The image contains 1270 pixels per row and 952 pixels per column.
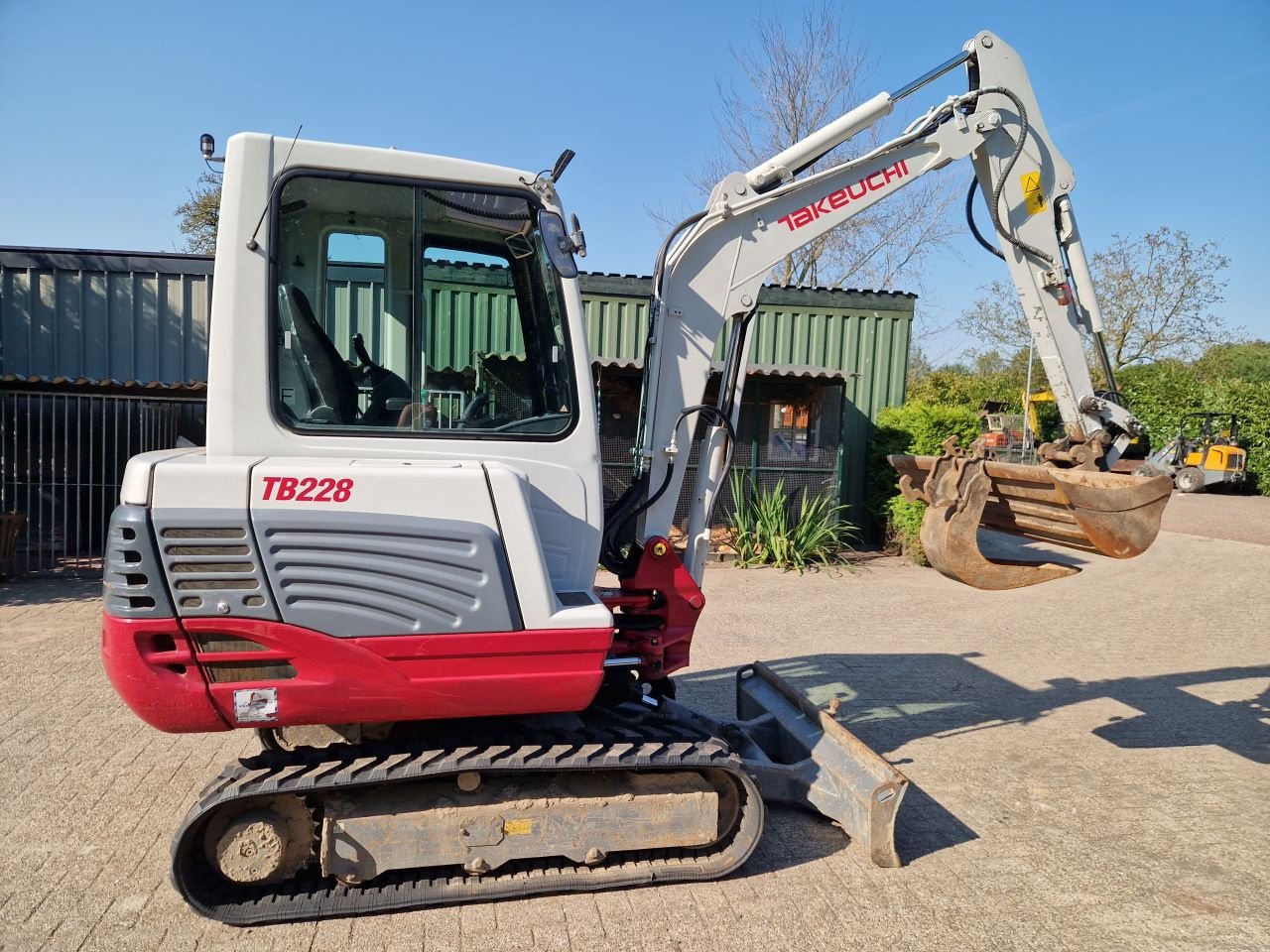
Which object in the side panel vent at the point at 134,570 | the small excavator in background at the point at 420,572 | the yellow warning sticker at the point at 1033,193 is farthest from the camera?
the yellow warning sticker at the point at 1033,193

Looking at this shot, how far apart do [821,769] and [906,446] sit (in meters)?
8.83

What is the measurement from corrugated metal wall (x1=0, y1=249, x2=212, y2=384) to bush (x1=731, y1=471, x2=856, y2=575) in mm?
7173

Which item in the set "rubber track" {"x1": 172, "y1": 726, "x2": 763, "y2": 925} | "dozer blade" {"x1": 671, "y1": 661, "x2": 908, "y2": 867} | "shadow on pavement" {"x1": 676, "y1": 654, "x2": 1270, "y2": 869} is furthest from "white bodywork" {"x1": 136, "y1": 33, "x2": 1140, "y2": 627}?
"shadow on pavement" {"x1": 676, "y1": 654, "x2": 1270, "y2": 869}

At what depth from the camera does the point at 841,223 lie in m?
4.38

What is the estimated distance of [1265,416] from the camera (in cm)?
2180

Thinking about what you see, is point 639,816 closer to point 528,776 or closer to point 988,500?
point 528,776

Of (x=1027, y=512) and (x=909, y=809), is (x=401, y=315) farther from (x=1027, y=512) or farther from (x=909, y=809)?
(x=1027, y=512)

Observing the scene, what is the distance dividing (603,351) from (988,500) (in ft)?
27.1

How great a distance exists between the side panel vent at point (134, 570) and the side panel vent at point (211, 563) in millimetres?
36

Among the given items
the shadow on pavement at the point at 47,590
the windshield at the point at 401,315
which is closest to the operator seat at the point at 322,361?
the windshield at the point at 401,315

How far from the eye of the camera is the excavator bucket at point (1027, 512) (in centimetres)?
414

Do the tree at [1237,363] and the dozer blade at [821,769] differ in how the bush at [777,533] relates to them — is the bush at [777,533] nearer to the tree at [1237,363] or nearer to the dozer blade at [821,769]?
the dozer blade at [821,769]

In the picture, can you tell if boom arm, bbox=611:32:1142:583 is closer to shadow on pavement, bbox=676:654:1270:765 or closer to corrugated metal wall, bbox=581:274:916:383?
shadow on pavement, bbox=676:654:1270:765

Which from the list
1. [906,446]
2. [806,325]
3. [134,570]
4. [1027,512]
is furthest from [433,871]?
[806,325]
